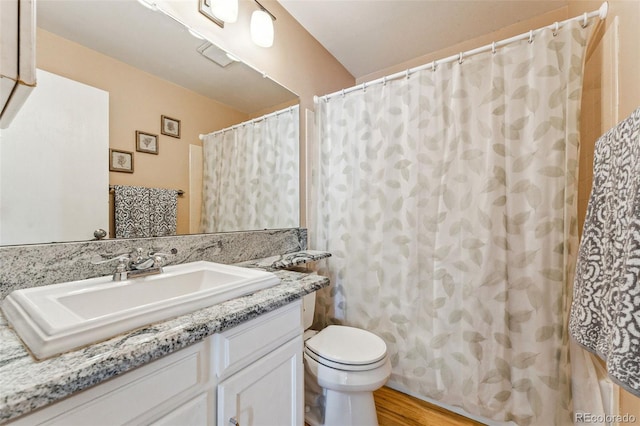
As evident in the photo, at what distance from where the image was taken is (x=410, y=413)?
1435mm

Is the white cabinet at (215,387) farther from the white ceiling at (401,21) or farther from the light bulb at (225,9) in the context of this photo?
the white ceiling at (401,21)

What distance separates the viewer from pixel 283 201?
168cm

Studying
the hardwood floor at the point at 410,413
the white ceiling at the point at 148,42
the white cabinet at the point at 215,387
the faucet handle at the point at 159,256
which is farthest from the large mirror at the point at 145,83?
the hardwood floor at the point at 410,413

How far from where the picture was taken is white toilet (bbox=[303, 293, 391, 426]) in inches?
45.1

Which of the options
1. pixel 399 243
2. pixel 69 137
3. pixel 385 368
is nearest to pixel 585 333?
pixel 385 368

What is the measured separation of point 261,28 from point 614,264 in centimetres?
177

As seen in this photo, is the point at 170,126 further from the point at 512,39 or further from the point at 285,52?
the point at 512,39

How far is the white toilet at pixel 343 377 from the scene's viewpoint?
1146mm

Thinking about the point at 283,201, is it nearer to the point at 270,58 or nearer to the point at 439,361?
the point at 270,58

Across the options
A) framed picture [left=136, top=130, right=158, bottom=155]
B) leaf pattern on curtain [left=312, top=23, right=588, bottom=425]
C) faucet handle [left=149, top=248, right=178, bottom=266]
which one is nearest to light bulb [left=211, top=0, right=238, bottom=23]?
framed picture [left=136, top=130, right=158, bottom=155]

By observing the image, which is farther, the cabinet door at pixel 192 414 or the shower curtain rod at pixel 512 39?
the shower curtain rod at pixel 512 39

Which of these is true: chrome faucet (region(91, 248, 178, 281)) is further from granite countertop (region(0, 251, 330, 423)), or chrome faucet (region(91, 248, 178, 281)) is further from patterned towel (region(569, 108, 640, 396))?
patterned towel (region(569, 108, 640, 396))

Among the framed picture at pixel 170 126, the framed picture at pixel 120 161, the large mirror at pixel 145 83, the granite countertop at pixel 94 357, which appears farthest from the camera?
the framed picture at pixel 170 126

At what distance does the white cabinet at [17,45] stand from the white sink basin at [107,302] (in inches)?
18.4
